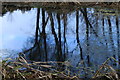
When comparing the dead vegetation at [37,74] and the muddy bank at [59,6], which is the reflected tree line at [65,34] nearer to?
the muddy bank at [59,6]

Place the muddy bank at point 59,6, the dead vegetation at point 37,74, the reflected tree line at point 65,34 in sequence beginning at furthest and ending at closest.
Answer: the muddy bank at point 59,6 → the reflected tree line at point 65,34 → the dead vegetation at point 37,74

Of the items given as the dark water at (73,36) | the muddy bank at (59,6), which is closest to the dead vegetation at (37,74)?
the dark water at (73,36)

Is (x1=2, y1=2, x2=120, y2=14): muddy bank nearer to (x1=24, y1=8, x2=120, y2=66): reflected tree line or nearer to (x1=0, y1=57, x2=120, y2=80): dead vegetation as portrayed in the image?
(x1=24, y1=8, x2=120, y2=66): reflected tree line

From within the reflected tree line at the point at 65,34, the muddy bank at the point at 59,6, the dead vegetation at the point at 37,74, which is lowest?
the dead vegetation at the point at 37,74

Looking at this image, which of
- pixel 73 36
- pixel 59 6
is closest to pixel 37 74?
pixel 73 36

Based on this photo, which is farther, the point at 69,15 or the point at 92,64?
the point at 69,15

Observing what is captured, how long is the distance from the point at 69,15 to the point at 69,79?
1.33 m

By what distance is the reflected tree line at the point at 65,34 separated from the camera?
3.89ft

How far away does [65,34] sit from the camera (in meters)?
1.60

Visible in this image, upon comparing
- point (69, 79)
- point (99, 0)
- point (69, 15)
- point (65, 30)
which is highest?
point (99, 0)

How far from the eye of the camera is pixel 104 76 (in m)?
0.77

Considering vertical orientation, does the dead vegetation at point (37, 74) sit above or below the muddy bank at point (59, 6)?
below

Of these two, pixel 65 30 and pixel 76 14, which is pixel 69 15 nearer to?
pixel 76 14

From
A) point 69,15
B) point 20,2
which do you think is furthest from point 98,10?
point 20,2
